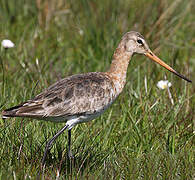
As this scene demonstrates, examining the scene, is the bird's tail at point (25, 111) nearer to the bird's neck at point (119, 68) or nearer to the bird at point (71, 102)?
the bird at point (71, 102)

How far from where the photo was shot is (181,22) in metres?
8.03

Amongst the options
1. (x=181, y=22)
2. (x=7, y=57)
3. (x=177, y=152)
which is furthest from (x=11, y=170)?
(x=181, y=22)

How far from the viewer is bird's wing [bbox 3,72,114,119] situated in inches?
185

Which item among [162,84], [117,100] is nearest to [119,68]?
[117,100]

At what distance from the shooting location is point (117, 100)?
6.24 m

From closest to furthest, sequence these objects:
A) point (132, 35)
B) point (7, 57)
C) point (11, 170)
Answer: point (11, 170) → point (132, 35) → point (7, 57)

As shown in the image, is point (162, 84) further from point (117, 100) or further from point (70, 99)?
point (70, 99)

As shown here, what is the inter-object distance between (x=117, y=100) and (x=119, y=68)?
0.85 metres

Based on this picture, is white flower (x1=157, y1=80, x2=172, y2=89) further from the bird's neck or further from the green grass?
the bird's neck

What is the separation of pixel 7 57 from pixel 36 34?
32.2 inches

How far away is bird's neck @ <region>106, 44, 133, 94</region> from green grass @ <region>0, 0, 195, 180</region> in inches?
18.2

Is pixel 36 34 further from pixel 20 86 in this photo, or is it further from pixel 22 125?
pixel 22 125

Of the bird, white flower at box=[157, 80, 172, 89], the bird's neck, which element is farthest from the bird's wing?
white flower at box=[157, 80, 172, 89]

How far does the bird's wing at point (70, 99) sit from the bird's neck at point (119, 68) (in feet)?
0.68
